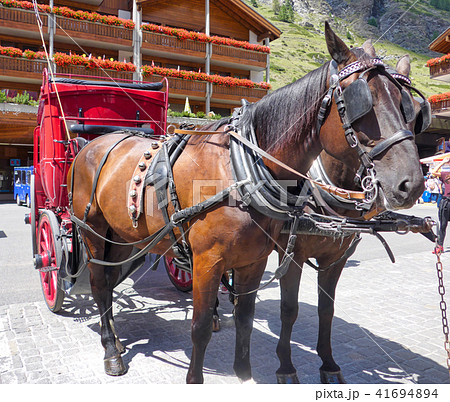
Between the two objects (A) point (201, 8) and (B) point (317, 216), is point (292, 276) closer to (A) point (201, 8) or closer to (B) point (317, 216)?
(B) point (317, 216)

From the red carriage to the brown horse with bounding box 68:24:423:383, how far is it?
0.80 metres

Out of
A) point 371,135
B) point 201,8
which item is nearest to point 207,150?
point 371,135

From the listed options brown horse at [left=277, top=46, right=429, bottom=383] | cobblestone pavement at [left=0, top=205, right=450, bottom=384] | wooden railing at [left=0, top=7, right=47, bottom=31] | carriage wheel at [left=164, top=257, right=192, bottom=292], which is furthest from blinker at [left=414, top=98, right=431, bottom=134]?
wooden railing at [left=0, top=7, right=47, bottom=31]

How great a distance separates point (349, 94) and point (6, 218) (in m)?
14.1

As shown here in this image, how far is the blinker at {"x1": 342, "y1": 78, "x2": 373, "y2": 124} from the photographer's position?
1.74 m

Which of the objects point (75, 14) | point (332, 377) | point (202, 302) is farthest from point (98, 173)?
point (75, 14)

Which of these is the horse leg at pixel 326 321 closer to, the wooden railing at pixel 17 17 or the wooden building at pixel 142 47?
the wooden building at pixel 142 47

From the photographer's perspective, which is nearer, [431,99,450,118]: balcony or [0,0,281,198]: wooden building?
[0,0,281,198]: wooden building

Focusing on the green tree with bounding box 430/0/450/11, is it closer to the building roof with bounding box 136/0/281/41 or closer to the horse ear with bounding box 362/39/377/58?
the horse ear with bounding box 362/39/377/58

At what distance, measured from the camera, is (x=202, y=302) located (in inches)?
91.5

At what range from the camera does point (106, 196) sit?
10.0ft

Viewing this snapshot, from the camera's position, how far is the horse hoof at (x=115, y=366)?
3.00m

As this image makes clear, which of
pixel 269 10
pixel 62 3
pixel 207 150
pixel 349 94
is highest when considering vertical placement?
pixel 269 10

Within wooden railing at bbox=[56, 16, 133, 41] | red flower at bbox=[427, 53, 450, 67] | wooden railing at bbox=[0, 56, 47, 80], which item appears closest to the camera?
wooden railing at bbox=[0, 56, 47, 80]
